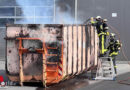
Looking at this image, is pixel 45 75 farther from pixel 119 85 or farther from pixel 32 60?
pixel 119 85

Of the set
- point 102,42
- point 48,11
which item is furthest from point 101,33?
point 48,11

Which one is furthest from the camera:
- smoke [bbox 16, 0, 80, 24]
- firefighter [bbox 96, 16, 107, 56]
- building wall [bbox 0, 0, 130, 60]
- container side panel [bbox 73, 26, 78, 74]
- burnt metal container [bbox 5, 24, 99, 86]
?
smoke [bbox 16, 0, 80, 24]

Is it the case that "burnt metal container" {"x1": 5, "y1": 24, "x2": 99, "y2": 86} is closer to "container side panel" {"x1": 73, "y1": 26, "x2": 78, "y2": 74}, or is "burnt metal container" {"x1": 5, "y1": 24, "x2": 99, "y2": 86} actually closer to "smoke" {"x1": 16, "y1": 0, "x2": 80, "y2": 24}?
"container side panel" {"x1": 73, "y1": 26, "x2": 78, "y2": 74}

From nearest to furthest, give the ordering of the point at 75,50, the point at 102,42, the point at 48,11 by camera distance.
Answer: the point at 75,50 < the point at 102,42 < the point at 48,11

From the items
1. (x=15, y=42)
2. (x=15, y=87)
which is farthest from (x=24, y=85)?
(x=15, y=42)

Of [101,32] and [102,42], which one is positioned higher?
[101,32]

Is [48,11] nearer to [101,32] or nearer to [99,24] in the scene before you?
[99,24]

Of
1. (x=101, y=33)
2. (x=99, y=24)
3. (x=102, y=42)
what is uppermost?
(x=99, y=24)

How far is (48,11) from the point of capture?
15.6m

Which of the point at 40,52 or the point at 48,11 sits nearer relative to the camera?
the point at 40,52

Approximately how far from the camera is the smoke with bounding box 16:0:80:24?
15141 millimetres

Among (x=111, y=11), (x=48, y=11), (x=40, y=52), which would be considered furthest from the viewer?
(x=48, y=11)

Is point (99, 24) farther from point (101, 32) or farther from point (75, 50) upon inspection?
point (75, 50)

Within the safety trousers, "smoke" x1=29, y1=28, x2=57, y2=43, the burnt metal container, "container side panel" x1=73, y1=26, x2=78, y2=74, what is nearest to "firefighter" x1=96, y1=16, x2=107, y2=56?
the safety trousers
